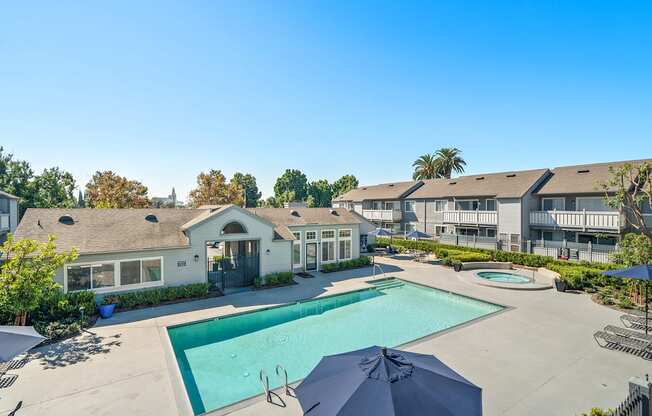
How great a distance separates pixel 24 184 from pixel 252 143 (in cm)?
3528

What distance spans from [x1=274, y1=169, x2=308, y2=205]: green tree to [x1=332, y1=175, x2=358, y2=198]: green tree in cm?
845

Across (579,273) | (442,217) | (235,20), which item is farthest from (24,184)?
(579,273)

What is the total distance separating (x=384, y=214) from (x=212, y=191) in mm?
27558

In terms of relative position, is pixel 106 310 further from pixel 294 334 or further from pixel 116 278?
pixel 294 334

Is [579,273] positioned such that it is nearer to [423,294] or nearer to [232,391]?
[423,294]

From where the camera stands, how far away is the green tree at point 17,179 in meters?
40.6

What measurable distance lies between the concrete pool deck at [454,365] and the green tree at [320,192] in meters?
68.7

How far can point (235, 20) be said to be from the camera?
14547 millimetres

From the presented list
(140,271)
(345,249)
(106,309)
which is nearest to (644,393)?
(106,309)

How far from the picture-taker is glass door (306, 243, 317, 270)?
80.3 feet

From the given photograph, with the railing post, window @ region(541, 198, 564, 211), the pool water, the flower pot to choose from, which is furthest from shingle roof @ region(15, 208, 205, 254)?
window @ region(541, 198, 564, 211)

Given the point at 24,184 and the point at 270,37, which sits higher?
the point at 270,37

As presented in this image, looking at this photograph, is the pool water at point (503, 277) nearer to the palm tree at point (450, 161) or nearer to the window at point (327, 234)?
the window at point (327, 234)

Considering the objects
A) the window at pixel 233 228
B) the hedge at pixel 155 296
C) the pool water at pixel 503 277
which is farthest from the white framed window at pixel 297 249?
the pool water at pixel 503 277
